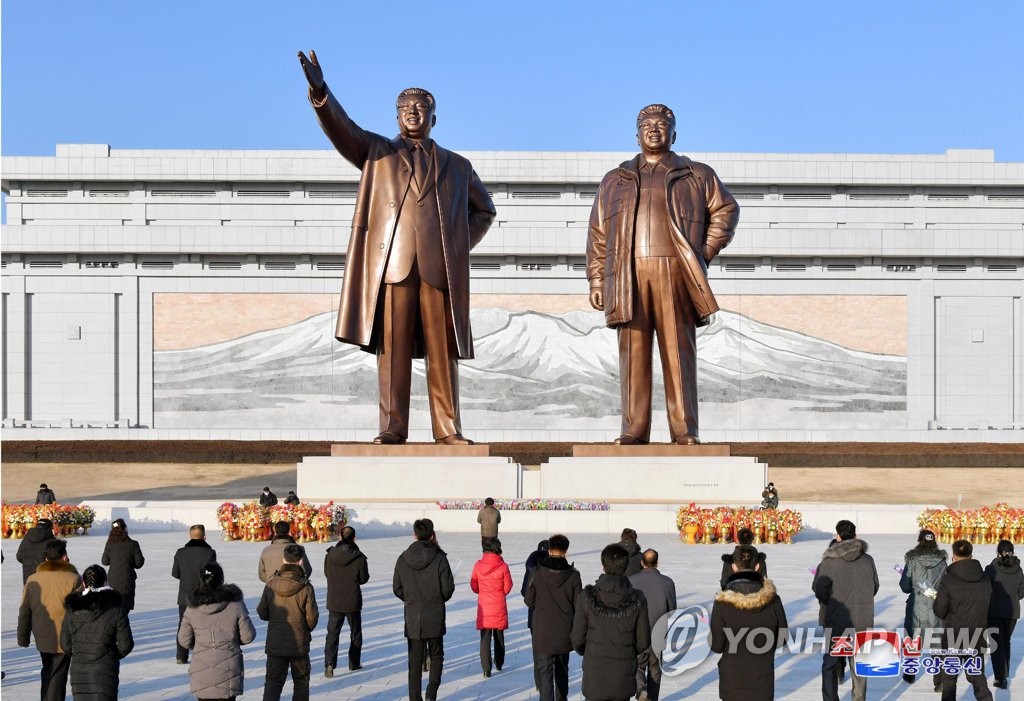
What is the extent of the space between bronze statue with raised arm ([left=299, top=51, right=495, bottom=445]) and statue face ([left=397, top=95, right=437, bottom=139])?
0.04 feet

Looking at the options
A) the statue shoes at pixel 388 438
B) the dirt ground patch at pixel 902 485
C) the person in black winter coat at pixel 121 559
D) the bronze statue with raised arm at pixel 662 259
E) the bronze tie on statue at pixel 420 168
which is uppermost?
the bronze tie on statue at pixel 420 168

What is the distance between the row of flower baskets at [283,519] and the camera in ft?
44.9

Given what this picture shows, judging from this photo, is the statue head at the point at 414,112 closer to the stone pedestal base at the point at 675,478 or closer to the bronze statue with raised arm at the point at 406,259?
the bronze statue with raised arm at the point at 406,259

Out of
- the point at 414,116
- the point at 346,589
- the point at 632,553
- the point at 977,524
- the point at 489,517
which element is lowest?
the point at 977,524

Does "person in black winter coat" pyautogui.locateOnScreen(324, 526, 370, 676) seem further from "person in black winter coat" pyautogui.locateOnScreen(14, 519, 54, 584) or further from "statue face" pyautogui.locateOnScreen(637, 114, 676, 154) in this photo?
"statue face" pyautogui.locateOnScreen(637, 114, 676, 154)

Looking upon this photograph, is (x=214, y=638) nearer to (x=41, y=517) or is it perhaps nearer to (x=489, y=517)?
(x=489, y=517)

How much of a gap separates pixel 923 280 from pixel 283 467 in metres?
19.3

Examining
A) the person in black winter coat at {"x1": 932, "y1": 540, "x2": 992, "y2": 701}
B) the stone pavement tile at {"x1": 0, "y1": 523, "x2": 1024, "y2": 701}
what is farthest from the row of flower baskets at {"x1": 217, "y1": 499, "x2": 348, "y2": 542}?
the person in black winter coat at {"x1": 932, "y1": 540, "x2": 992, "y2": 701}

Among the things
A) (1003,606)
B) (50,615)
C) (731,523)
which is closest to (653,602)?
(1003,606)

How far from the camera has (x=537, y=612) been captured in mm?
6207

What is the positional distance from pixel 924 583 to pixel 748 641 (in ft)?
7.33

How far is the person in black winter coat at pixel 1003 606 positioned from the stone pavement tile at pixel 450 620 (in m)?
0.26

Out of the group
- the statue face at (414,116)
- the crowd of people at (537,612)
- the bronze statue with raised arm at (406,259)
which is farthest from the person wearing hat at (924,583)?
the statue face at (414,116)

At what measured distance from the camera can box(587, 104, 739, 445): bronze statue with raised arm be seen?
15.4 meters
